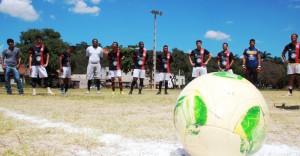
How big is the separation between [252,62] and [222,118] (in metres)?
12.2

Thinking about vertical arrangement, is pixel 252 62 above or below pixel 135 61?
below

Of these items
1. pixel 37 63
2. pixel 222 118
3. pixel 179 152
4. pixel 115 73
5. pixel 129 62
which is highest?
pixel 129 62

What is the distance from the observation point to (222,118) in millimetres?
2986

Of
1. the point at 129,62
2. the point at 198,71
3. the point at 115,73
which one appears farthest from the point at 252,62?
the point at 129,62

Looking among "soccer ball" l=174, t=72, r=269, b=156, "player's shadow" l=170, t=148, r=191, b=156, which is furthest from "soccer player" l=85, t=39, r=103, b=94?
"soccer ball" l=174, t=72, r=269, b=156

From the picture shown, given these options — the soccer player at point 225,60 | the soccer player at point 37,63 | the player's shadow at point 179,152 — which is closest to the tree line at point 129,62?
the soccer player at point 225,60

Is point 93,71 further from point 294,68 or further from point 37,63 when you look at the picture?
point 294,68

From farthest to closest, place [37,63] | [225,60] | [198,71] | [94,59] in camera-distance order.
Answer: [225,60] → [94,59] → [198,71] → [37,63]

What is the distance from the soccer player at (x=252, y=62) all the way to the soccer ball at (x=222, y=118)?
462 inches

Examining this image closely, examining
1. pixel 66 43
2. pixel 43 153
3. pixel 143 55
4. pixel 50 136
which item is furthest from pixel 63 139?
pixel 66 43

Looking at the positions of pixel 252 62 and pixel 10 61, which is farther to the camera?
pixel 252 62

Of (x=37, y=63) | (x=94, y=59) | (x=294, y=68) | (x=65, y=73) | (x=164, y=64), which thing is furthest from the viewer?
(x=164, y=64)

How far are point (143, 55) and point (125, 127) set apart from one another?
10.1 meters

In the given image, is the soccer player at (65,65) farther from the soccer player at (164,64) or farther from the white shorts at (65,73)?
the soccer player at (164,64)
